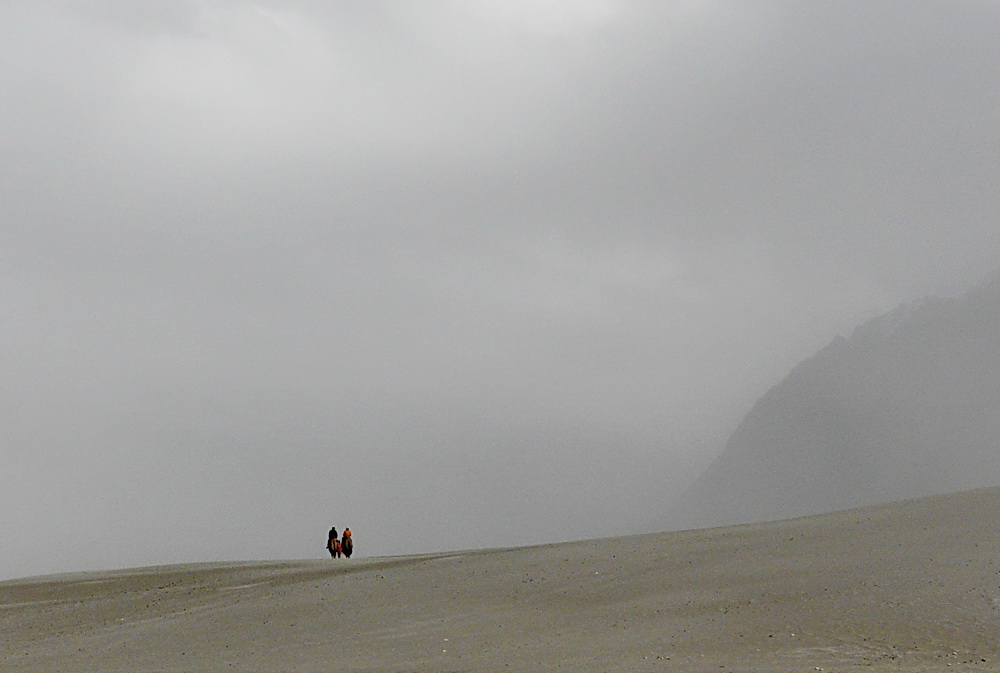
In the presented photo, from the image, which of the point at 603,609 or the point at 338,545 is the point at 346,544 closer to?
the point at 338,545

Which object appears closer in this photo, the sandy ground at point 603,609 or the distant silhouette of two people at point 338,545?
the sandy ground at point 603,609

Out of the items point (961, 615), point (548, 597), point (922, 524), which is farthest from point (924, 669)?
point (922, 524)

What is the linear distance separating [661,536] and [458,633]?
14.4 m

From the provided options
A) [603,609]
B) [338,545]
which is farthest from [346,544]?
[603,609]

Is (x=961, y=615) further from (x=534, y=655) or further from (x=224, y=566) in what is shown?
(x=224, y=566)

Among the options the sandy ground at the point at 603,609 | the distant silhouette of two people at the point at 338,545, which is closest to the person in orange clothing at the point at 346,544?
the distant silhouette of two people at the point at 338,545

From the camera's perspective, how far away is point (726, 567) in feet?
85.4

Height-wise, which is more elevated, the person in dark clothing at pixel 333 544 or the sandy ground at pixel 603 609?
the person in dark clothing at pixel 333 544

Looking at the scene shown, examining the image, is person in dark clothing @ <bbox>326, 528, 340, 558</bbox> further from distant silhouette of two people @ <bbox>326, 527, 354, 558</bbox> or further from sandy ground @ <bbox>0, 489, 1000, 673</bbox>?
sandy ground @ <bbox>0, 489, 1000, 673</bbox>

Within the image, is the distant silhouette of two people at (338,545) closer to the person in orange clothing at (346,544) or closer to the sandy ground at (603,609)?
the person in orange clothing at (346,544)

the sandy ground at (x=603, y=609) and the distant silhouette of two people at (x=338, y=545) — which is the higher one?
the distant silhouette of two people at (x=338, y=545)

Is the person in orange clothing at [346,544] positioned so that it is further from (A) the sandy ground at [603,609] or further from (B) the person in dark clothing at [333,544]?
(A) the sandy ground at [603,609]

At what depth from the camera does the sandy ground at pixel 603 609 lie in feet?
60.4

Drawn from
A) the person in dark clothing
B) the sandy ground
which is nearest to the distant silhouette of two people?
the person in dark clothing
